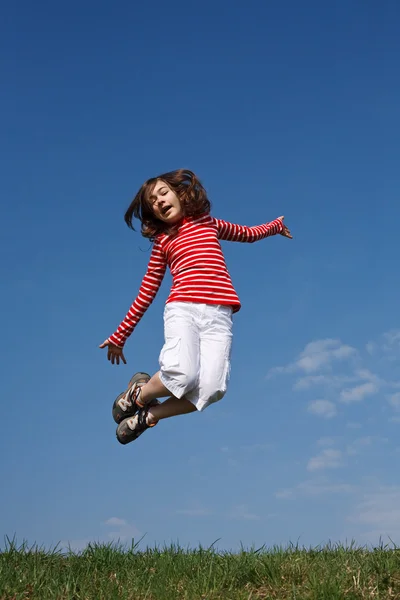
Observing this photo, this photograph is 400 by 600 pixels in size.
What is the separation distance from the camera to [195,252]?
19.6ft

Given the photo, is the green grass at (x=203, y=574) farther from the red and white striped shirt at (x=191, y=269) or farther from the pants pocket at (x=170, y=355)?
the red and white striped shirt at (x=191, y=269)

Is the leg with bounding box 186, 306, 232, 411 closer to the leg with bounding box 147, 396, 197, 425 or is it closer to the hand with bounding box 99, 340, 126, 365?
the leg with bounding box 147, 396, 197, 425

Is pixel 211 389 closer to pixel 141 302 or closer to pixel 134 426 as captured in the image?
pixel 134 426

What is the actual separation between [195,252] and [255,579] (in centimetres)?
258

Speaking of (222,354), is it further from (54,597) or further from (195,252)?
(54,597)

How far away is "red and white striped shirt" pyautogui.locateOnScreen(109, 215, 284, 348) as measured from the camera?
5852mm

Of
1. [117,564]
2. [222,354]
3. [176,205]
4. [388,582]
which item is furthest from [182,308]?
[388,582]

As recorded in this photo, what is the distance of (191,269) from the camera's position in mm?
5906

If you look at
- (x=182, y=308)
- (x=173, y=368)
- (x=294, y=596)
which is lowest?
(x=294, y=596)

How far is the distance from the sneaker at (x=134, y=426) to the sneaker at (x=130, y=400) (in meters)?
0.08

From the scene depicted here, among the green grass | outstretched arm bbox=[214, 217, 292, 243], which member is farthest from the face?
the green grass

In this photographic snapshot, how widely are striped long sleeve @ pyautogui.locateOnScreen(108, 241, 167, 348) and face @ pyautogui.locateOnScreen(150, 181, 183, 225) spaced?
0.87 ft

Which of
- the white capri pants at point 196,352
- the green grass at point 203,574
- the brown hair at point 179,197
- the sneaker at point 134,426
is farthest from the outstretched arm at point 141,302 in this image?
the green grass at point 203,574

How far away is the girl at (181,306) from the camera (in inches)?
223
